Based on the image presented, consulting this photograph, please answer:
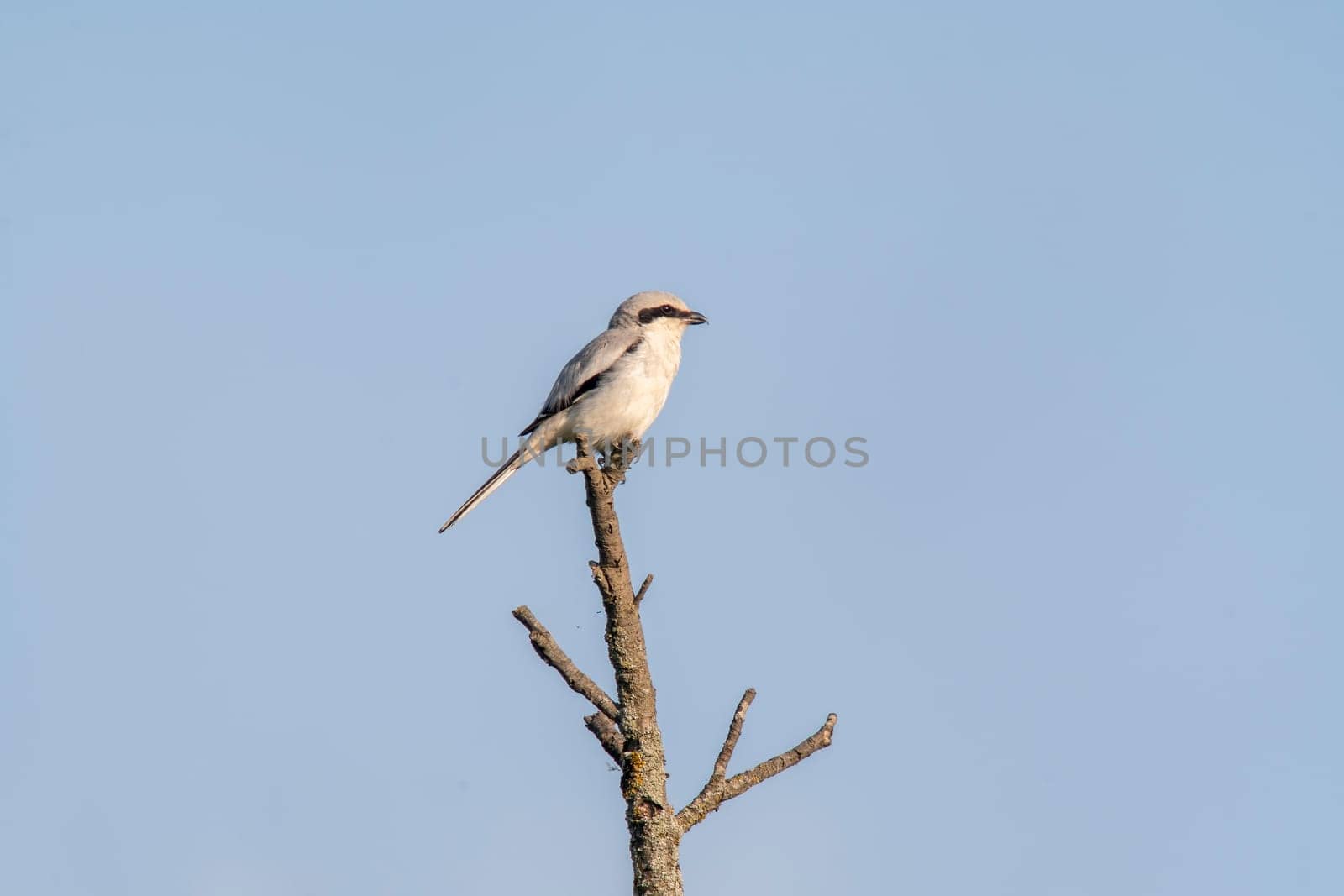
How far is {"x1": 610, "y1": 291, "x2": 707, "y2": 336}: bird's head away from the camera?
8.47 metres

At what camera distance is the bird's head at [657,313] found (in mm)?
8469

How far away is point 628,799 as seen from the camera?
4770mm

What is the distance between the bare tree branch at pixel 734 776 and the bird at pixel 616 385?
10.5 feet

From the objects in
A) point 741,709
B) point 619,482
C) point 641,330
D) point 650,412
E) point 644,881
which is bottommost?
point 644,881

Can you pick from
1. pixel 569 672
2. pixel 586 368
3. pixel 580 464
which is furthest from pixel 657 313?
pixel 569 672

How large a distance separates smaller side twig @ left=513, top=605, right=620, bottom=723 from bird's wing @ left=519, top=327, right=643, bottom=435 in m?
3.15

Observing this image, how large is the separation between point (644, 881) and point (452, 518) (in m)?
3.74

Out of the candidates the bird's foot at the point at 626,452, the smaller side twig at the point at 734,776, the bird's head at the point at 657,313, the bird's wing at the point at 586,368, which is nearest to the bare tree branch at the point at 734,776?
the smaller side twig at the point at 734,776

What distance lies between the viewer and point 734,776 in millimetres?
4855

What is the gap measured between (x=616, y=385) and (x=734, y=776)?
3.51m

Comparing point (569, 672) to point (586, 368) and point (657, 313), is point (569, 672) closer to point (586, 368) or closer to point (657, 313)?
point (586, 368)

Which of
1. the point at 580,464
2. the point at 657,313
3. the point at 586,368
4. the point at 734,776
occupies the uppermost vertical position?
the point at 657,313

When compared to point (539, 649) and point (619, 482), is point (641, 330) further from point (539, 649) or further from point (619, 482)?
point (539, 649)

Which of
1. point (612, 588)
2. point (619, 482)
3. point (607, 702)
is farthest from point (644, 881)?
point (619, 482)
